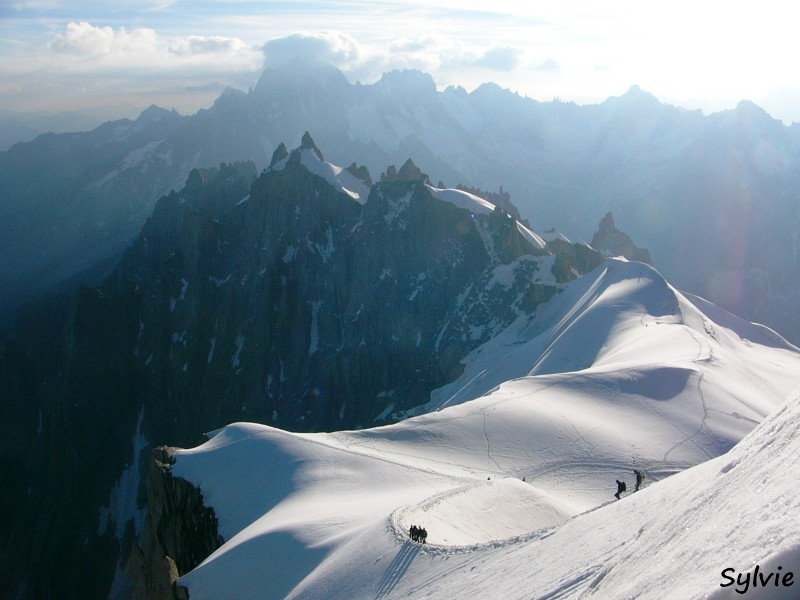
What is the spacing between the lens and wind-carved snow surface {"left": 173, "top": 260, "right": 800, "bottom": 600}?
36.4 ft

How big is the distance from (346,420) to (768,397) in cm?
5511

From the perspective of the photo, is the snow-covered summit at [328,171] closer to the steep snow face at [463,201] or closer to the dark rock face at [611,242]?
the steep snow face at [463,201]

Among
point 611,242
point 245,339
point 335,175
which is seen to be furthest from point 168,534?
point 611,242

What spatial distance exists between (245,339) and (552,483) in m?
87.7

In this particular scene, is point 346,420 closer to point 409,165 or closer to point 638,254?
point 409,165

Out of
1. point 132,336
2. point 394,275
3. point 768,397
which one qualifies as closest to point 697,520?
point 768,397

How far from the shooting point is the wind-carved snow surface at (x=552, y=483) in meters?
11.1

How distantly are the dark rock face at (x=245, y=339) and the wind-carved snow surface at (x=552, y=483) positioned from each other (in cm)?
2393

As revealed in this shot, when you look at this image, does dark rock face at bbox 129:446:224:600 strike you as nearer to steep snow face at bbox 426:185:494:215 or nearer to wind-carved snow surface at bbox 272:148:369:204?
steep snow face at bbox 426:185:494:215

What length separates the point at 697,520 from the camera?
36.8 ft

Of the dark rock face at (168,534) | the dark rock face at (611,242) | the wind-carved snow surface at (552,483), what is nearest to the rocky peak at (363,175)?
the dark rock face at (611,242)

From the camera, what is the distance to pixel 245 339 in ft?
377

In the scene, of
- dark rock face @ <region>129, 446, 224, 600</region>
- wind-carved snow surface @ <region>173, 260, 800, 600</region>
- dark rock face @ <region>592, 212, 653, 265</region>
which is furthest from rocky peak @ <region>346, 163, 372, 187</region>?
dark rock face @ <region>129, 446, 224, 600</region>

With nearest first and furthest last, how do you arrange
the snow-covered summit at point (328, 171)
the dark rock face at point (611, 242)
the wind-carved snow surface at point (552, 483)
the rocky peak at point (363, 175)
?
the wind-carved snow surface at point (552, 483) < the snow-covered summit at point (328, 171) < the dark rock face at point (611, 242) < the rocky peak at point (363, 175)
